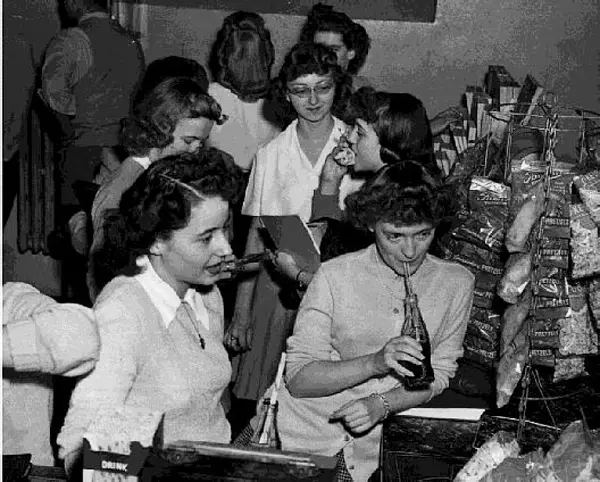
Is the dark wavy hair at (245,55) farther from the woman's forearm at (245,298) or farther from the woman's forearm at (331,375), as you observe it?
the woman's forearm at (331,375)

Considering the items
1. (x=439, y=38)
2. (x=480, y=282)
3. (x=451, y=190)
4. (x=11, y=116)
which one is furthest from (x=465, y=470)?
(x=439, y=38)

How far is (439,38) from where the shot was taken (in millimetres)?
5523

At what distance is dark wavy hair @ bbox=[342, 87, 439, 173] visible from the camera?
9.71ft

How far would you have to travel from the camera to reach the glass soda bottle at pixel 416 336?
2125mm

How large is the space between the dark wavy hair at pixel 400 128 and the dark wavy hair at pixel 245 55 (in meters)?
1.03

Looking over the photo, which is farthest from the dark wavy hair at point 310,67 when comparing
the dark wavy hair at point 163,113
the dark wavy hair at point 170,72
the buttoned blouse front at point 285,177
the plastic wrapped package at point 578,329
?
the plastic wrapped package at point 578,329

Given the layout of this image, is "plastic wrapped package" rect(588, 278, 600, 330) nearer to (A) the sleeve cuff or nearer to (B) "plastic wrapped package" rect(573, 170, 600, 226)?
(B) "plastic wrapped package" rect(573, 170, 600, 226)

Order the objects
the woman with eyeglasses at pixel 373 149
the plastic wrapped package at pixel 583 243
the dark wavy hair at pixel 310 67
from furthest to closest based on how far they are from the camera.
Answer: the dark wavy hair at pixel 310 67 < the woman with eyeglasses at pixel 373 149 < the plastic wrapped package at pixel 583 243

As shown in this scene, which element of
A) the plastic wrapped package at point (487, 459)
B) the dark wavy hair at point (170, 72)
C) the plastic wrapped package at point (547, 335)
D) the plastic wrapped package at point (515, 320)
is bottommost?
the plastic wrapped package at point (547, 335)

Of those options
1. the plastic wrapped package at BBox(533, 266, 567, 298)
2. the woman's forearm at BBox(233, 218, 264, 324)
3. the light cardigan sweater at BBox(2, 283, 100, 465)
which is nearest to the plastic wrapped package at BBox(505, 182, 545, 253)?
the plastic wrapped package at BBox(533, 266, 567, 298)

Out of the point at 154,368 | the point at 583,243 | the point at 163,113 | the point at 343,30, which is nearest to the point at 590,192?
the point at 583,243

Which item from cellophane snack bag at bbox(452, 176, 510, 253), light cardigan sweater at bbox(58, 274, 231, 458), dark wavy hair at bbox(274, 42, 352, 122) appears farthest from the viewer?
dark wavy hair at bbox(274, 42, 352, 122)

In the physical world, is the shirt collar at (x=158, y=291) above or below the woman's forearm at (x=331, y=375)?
above

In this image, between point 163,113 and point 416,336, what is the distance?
118cm
